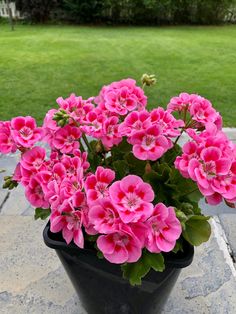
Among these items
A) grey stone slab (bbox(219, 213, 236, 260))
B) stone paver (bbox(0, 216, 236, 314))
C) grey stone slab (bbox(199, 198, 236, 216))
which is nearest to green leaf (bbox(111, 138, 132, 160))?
stone paver (bbox(0, 216, 236, 314))

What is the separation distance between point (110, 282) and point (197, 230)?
322 millimetres

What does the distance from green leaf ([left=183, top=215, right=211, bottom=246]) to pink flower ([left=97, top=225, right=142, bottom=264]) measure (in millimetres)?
206

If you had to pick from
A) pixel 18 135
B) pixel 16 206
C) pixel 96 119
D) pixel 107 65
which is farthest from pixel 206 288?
pixel 107 65

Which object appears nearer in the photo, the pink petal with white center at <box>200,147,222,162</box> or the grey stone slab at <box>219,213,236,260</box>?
the pink petal with white center at <box>200,147,222,162</box>

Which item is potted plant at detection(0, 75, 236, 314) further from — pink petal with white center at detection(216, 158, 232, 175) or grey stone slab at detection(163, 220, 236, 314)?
grey stone slab at detection(163, 220, 236, 314)

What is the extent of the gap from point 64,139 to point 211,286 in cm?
86

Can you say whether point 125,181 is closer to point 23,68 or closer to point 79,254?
point 79,254

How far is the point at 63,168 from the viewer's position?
3.17ft

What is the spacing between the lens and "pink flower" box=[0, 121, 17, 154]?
1.00 metres

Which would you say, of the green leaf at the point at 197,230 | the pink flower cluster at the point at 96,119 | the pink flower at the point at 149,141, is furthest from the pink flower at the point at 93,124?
the green leaf at the point at 197,230

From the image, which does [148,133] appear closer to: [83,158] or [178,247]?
[83,158]

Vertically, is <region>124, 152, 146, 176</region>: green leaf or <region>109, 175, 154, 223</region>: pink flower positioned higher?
<region>109, 175, 154, 223</region>: pink flower

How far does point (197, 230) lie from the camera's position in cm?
101

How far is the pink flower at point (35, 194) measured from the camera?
0.96m
